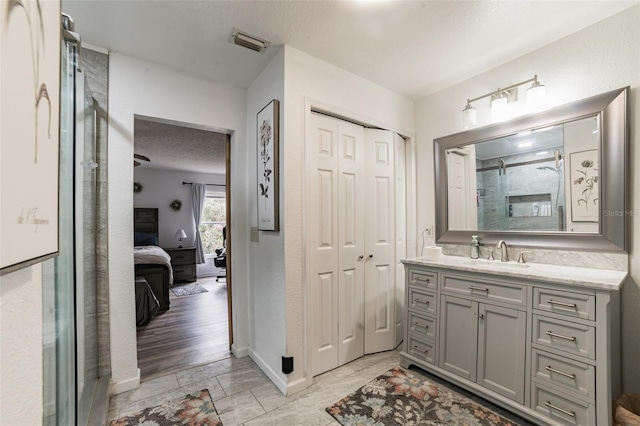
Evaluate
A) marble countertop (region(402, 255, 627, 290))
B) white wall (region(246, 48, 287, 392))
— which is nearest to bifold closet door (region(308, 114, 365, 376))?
white wall (region(246, 48, 287, 392))

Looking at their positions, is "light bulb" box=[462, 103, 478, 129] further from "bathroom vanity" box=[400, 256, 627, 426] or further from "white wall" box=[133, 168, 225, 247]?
"white wall" box=[133, 168, 225, 247]

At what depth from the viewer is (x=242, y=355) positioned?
105 inches

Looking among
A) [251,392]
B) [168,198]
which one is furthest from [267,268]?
[168,198]

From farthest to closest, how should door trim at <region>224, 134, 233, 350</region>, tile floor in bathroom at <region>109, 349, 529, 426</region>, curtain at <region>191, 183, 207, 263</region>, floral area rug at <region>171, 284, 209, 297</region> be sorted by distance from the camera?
1. curtain at <region>191, 183, 207, 263</region>
2. floral area rug at <region>171, 284, 209, 297</region>
3. door trim at <region>224, 134, 233, 350</region>
4. tile floor in bathroom at <region>109, 349, 529, 426</region>

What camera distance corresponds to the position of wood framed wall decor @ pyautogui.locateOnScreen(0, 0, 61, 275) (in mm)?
511

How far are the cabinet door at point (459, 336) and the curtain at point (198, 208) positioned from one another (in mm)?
6185

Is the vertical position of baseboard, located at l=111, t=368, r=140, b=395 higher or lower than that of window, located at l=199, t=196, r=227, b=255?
lower

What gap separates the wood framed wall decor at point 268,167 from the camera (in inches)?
85.1

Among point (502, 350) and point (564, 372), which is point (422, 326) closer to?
point (502, 350)

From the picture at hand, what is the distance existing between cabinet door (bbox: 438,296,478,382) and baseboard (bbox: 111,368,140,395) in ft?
7.97

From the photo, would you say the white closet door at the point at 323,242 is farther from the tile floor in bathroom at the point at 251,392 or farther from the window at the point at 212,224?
the window at the point at 212,224

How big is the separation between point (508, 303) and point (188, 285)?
235 inches

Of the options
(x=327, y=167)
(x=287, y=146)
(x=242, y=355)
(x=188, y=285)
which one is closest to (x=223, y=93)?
(x=287, y=146)

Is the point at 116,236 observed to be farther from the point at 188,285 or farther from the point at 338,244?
the point at 188,285
